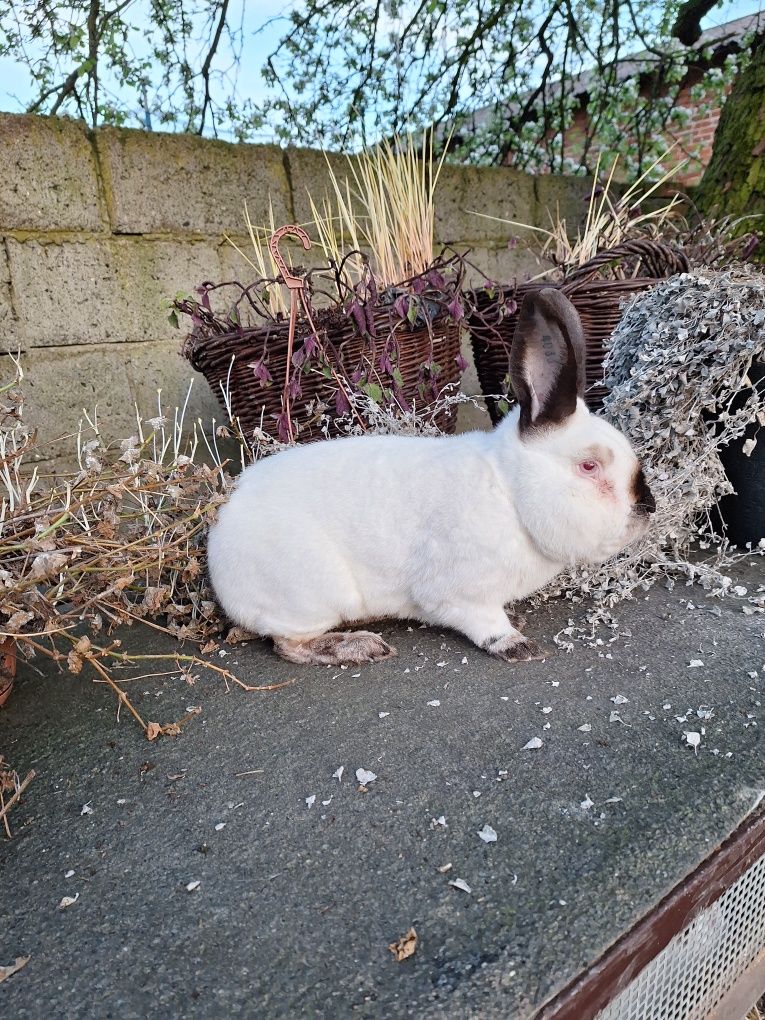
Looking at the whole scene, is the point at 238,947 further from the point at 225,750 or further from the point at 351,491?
the point at 351,491

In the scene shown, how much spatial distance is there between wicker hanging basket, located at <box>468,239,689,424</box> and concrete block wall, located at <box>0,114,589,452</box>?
44.5 inches

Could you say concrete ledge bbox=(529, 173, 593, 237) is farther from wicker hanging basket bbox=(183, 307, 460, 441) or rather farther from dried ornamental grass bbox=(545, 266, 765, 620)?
dried ornamental grass bbox=(545, 266, 765, 620)

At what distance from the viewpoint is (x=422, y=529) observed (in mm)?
1604

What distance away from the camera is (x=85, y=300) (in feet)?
9.84

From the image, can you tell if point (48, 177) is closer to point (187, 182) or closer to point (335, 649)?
point (187, 182)

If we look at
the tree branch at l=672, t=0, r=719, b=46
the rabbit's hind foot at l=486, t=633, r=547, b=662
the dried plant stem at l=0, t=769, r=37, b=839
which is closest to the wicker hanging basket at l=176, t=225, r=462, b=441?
the rabbit's hind foot at l=486, t=633, r=547, b=662

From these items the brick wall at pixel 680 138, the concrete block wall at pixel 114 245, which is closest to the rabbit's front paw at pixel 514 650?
the concrete block wall at pixel 114 245

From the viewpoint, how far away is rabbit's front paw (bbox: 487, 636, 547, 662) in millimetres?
1613

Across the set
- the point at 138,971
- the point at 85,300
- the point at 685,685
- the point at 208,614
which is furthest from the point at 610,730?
the point at 85,300

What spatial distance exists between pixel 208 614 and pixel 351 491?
530 mm

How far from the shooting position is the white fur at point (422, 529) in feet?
4.91

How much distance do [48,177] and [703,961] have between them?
10.4ft

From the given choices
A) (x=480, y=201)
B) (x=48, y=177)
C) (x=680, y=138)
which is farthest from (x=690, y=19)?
(x=48, y=177)

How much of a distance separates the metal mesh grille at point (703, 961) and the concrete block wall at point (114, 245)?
93.4 inches
